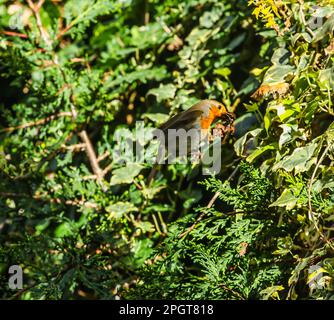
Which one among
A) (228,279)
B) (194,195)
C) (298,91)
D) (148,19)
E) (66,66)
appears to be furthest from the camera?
(148,19)

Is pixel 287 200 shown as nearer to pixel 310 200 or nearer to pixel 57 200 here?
pixel 310 200

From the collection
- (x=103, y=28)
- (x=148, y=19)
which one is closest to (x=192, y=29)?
(x=148, y=19)

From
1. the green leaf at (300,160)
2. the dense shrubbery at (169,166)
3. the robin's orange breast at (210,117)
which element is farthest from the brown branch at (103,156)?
the green leaf at (300,160)

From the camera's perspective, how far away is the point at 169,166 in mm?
2141

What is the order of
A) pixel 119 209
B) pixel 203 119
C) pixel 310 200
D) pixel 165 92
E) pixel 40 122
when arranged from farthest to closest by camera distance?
pixel 40 122 < pixel 165 92 < pixel 119 209 < pixel 203 119 < pixel 310 200

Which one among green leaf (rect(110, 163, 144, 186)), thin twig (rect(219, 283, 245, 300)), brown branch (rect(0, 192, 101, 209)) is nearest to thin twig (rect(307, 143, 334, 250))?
thin twig (rect(219, 283, 245, 300))

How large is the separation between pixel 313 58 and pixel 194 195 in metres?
0.65

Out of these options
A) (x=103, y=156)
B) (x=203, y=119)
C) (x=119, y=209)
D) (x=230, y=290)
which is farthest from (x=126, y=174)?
(x=230, y=290)

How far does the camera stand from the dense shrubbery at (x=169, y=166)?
154 centimetres

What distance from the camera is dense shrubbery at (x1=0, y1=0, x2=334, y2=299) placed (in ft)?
5.04

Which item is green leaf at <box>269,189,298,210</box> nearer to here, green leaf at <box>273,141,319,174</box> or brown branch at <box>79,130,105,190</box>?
green leaf at <box>273,141,319,174</box>

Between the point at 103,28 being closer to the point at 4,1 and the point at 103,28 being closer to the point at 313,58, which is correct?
the point at 4,1

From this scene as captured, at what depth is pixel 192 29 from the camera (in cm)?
235

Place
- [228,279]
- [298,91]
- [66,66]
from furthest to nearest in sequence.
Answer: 1. [66,66]
2. [298,91]
3. [228,279]
